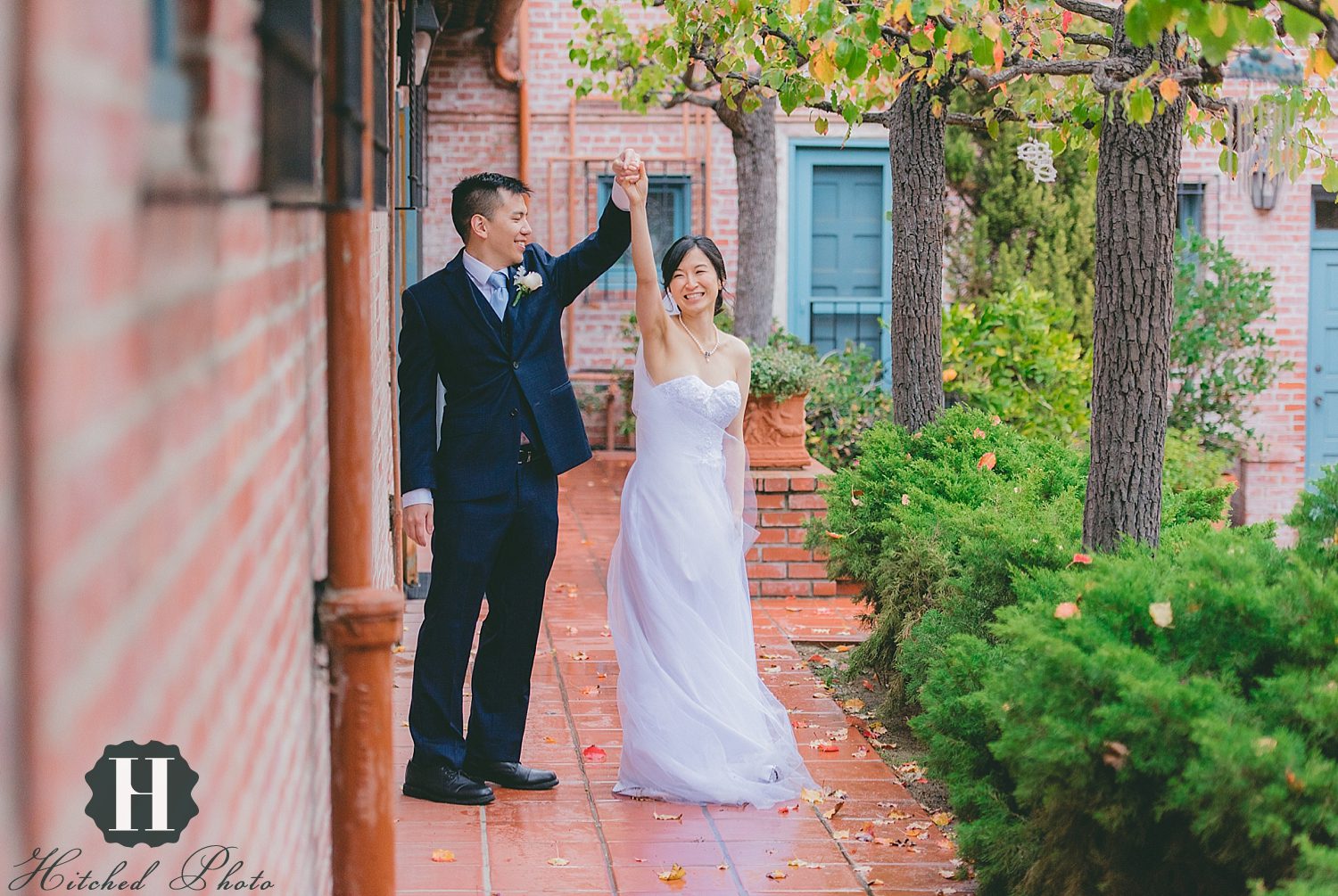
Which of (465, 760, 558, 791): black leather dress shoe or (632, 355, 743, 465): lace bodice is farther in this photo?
(632, 355, 743, 465): lace bodice

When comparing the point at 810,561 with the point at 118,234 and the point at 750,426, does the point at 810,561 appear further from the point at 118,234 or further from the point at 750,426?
the point at 118,234

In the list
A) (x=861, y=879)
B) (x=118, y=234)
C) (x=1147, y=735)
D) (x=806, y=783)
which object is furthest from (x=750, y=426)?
(x=118, y=234)

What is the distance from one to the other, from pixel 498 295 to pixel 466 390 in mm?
348

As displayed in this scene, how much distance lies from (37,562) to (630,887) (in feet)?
11.1

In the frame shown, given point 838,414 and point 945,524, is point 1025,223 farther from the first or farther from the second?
point 945,524

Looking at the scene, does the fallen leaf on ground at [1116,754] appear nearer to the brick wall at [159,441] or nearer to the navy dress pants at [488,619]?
the brick wall at [159,441]

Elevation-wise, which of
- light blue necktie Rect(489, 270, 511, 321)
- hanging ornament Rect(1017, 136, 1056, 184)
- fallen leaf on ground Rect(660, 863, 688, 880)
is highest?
hanging ornament Rect(1017, 136, 1056, 184)

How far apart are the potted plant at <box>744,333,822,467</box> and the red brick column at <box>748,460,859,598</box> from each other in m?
0.14

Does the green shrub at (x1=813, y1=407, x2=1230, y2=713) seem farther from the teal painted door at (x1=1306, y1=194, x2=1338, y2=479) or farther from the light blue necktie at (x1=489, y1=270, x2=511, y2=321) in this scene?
the teal painted door at (x1=1306, y1=194, x2=1338, y2=479)

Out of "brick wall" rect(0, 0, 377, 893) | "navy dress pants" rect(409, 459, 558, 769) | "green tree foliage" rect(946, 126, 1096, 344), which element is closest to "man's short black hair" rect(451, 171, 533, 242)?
"navy dress pants" rect(409, 459, 558, 769)

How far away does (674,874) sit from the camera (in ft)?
14.0

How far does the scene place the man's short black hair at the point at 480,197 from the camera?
16.1ft

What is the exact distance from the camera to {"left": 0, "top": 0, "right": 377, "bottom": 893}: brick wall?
105cm

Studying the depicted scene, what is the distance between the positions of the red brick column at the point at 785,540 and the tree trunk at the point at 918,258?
3.63 ft
